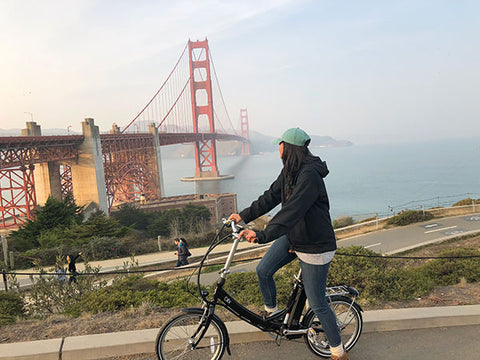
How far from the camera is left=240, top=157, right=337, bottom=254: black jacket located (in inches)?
93.0

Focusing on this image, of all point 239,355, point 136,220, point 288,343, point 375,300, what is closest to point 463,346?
point 375,300

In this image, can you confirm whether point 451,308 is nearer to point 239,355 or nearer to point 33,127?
point 239,355

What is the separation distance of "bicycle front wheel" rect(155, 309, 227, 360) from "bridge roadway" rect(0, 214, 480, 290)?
857cm

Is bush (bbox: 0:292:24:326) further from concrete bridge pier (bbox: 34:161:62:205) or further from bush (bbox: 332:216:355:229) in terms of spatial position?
concrete bridge pier (bbox: 34:161:62:205)

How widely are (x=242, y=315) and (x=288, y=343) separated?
2.02 ft

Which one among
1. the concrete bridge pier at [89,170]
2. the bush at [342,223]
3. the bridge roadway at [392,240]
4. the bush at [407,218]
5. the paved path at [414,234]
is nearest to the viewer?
the bridge roadway at [392,240]

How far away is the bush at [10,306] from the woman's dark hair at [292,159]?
10.6 feet

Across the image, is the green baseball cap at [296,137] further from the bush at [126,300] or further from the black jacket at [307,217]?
the bush at [126,300]

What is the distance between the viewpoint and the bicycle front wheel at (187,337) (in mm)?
2506

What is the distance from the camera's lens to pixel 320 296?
254 cm

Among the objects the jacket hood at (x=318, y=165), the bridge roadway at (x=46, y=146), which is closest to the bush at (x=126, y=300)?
the jacket hood at (x=318, y=165)

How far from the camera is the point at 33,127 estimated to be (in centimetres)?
2856

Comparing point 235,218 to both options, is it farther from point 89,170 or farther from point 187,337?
point 89,170

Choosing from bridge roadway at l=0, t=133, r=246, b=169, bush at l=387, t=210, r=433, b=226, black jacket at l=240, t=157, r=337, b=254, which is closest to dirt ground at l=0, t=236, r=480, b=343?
black jacket at l=240, t=157, r=337, b=254
